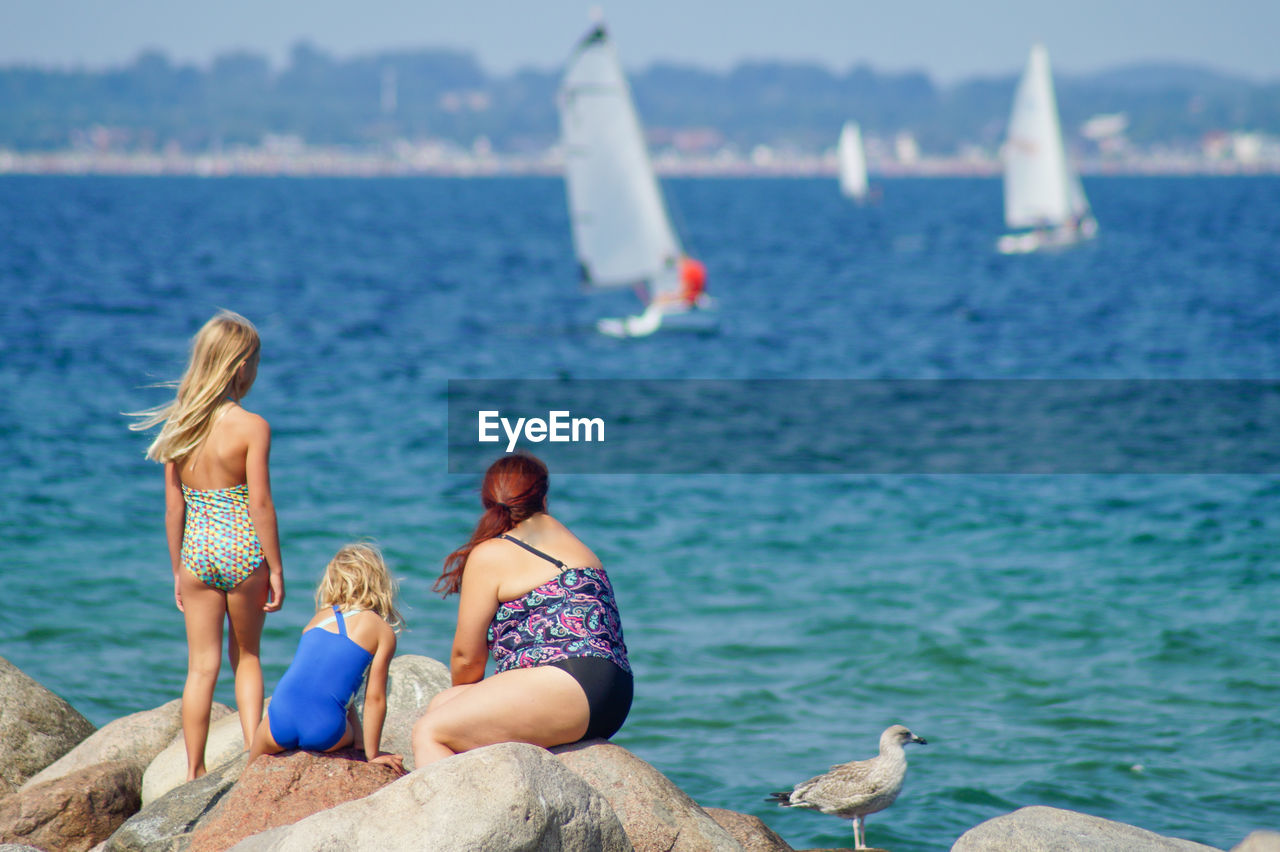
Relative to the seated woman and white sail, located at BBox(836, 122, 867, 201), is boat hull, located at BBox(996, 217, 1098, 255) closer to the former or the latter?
white sail, located at BBox(836, 122, 867, 201)

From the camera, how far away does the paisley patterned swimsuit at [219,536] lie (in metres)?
5.36

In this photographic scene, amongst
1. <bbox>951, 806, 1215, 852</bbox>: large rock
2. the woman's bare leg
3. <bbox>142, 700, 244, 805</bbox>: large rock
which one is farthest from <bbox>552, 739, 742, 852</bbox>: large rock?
<bbox>142, 700, 244, 805</bbox>: large rock

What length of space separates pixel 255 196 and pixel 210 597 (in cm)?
12064

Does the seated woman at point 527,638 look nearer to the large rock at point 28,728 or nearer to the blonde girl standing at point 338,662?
the blonde girl standing at point 338,662

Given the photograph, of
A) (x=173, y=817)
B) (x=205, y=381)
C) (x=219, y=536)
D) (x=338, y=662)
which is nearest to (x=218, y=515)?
(x=219, y=536)

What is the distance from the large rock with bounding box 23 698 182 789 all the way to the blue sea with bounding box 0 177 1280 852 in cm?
188

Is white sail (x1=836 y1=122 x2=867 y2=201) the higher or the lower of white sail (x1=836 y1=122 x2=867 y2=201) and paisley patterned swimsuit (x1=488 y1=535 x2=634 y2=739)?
the higher

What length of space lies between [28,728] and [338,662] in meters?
2.71

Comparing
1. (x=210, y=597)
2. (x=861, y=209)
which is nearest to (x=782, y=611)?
(x=210, y=597)

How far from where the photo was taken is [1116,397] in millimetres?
20281

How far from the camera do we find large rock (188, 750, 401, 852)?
15.3 feet

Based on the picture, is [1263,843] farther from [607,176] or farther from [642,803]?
[607,176]

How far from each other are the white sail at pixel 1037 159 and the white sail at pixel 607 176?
22323 mm

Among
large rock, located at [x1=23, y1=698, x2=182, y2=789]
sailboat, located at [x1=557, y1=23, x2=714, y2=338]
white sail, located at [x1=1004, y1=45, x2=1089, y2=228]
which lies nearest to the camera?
large rock, located at [x1=23, y1=698, x2=182, y2=789]
